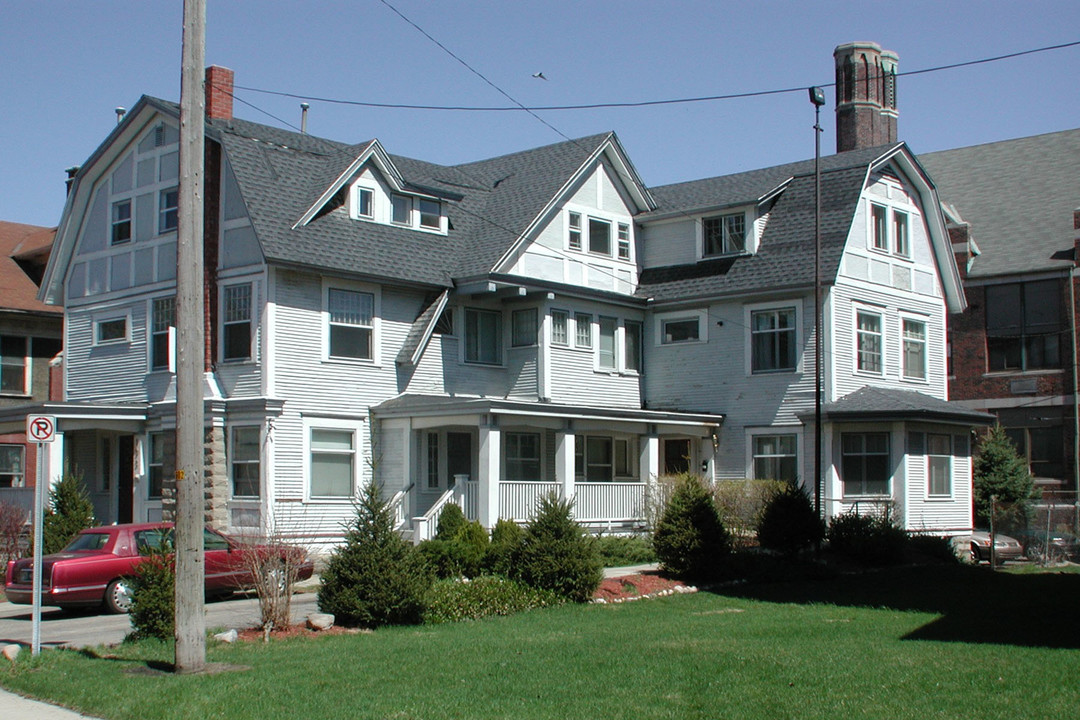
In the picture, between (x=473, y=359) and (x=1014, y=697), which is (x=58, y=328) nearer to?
(x=473, y=359)

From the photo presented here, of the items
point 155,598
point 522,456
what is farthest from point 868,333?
point 155,598

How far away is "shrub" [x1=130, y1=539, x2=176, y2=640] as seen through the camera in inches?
564

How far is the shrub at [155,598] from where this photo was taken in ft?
47.0

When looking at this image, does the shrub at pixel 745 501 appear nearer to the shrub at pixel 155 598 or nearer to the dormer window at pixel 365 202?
the dormer window at pixel 365 202

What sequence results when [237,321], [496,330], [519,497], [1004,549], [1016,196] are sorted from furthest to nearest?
[1016,196], [496,330], [1004,549], [519,497], [237,321]

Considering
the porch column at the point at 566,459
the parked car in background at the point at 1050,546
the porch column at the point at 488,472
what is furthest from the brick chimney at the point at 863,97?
the porch column at the point at 488,472

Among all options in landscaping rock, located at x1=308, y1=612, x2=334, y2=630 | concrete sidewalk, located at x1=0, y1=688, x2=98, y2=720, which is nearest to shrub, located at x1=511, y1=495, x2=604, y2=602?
landscaping rock, located at x1=308, y1=612, x2=334, y2=630

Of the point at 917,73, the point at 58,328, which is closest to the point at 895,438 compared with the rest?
the point at 917,73

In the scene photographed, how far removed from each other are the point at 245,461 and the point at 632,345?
1102 cm

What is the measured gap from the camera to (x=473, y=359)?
27984 millimetres

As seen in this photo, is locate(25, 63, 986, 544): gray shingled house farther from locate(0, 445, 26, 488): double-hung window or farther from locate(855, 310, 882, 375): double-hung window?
locate(0, 445, 26, 488): double-hung window

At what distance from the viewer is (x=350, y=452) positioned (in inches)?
1000

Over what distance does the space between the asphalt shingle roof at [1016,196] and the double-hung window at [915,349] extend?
9576 mm

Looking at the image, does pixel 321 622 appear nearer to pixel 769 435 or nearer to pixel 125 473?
pixel 125 473
